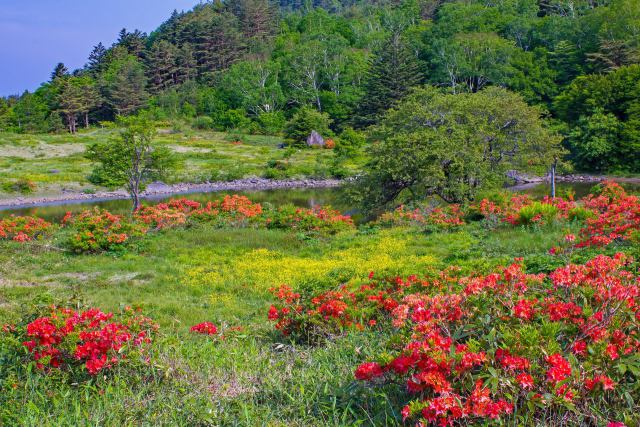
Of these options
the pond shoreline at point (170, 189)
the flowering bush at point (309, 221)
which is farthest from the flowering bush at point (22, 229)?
the pond shoreline at point (170, 189)

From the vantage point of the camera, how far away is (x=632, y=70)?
136 feet

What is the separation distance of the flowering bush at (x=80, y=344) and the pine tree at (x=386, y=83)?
61255mm

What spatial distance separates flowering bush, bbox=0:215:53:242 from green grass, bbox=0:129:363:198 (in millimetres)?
19991

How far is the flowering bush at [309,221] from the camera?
54.5 feet

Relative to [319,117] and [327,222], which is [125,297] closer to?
[327,222]

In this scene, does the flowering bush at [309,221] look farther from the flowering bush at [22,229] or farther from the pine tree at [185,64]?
the pine tree at [185,64]

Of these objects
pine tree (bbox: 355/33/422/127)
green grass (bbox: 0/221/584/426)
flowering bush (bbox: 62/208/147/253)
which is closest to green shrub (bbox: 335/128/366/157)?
pine tree (bbox: 355/33/422/127)

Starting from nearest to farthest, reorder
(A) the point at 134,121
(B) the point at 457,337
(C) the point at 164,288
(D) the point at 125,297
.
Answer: (B) the point at 457,337 → (D) the point at 125,297 → (C) the point at 164,288 → (A) the point at 134,121

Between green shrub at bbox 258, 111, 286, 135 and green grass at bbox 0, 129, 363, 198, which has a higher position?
green shrub at bbox 258, 111, 286, 135

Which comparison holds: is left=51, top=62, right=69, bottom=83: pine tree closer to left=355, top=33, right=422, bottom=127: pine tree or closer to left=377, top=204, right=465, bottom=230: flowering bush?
left=355, top=33, right=422, bottom=127: pine tree

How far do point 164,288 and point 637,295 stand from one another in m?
8.64

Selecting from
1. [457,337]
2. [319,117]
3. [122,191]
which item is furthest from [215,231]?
[319,117]

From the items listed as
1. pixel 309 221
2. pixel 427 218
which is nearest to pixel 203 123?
pixel 309 221

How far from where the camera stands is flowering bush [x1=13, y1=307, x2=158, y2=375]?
4.47m
